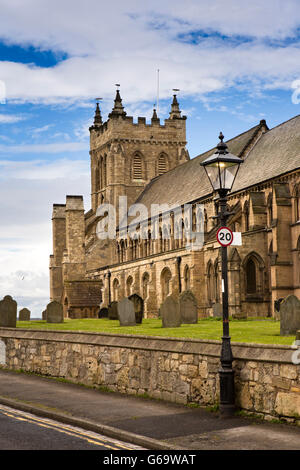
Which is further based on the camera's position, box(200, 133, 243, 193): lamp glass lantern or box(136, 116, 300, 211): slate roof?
box(136, 116, 300, 211): slate roof

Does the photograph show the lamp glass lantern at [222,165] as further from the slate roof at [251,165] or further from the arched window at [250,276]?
the slate roof at [251,165]

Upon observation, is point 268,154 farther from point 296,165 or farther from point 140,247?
point 140,247

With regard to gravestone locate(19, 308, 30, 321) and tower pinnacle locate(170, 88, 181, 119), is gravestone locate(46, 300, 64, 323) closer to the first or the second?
gravestone locate(19, 308, 30, 321)

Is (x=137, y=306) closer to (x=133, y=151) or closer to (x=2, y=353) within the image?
(x=2, y=353)

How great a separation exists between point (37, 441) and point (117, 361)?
551cm

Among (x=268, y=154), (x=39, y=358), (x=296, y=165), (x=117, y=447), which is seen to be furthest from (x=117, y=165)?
(x=117, y=447)

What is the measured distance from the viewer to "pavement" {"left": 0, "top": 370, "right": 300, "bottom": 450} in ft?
31.7

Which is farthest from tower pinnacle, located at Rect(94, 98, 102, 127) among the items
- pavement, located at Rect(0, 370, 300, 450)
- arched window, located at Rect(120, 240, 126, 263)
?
pavement, located at Rect(0, 370, 300, 450)

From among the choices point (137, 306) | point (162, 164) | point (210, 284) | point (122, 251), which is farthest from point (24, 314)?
point (162, 164)

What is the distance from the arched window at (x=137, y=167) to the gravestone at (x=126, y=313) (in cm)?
5348

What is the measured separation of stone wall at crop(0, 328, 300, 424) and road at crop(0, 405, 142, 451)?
2.63 metres

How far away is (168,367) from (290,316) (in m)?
4.50

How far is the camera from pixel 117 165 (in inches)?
2970
